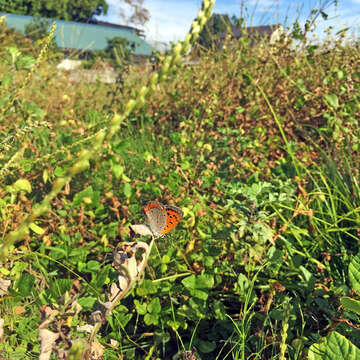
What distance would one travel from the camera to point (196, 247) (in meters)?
1.79

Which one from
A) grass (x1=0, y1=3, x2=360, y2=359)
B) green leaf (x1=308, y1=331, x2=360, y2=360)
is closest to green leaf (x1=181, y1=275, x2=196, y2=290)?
grass (x1=0, y1=3, x2=360, y2=359)

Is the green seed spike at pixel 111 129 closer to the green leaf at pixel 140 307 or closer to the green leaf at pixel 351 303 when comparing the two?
the green leaf at pixel 351 303

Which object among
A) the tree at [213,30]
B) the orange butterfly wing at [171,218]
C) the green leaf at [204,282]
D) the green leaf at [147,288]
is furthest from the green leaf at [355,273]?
the tree at [213,30]

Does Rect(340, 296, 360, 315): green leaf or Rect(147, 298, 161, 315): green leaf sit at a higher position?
Rect(340, 296, 360, 315): green leaf

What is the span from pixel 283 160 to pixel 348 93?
0.83m

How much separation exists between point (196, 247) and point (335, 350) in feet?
2.83

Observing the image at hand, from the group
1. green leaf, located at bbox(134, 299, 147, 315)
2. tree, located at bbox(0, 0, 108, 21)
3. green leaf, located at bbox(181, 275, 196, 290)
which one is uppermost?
tree, located at bbox(0, 0, 108, 21)

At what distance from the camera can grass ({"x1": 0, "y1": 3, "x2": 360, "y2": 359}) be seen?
1323 mm

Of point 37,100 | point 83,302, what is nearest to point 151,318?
point 83,302

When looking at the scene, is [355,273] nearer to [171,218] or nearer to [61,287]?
[171,218]

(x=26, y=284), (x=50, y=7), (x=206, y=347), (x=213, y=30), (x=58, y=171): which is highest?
(x=50, y=7)

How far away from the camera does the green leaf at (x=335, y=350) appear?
101cm

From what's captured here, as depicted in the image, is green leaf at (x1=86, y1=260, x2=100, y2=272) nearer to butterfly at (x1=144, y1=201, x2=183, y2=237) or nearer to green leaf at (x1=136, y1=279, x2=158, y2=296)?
green leaf at (x1=136, y1=279, x2=158, y2=296)

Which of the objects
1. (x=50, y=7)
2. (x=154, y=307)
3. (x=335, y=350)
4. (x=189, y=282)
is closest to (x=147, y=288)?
(x=154, y=307)
